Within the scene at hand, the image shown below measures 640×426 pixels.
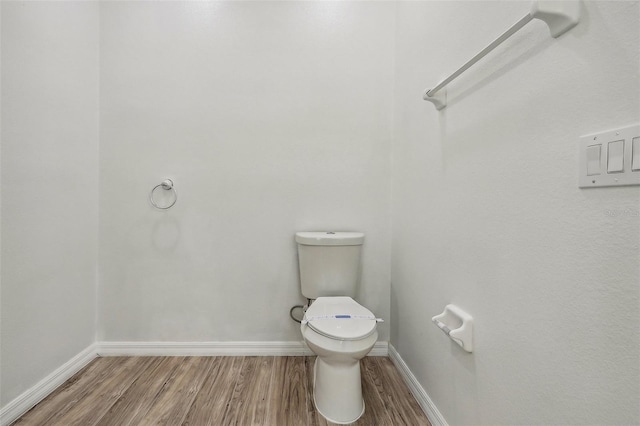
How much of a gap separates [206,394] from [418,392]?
1.02 metres

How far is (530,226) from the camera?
2.28 ft

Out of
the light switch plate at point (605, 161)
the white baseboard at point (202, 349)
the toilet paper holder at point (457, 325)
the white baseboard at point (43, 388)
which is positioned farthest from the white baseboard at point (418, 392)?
the white baseboard at point (43, 388)

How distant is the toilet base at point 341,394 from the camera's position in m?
1.15

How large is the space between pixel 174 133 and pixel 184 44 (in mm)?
536

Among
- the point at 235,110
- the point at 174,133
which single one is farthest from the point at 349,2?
the point at 174,133

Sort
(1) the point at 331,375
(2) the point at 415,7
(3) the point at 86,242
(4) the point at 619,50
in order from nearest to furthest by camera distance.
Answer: (4) the point at 619,50
(1) the point at 331,375
(2) the point at 415,7
(3) the point at 86,242

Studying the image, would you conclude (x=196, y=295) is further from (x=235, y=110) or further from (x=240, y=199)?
(x=235, y=110)

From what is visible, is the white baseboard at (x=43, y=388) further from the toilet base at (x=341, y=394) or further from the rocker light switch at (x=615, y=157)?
the rocker light switch at (x=615, y=157)

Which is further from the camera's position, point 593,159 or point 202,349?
point 202,349

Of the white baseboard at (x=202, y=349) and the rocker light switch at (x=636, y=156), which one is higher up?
the rocker light switch at (x=636, y=156)

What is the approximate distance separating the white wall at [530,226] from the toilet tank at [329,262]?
41 centimetres

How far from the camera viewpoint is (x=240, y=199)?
1.66 m

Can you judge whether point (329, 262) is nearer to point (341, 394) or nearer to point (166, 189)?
point (341, 394)

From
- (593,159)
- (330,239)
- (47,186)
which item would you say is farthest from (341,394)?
(47,186)
